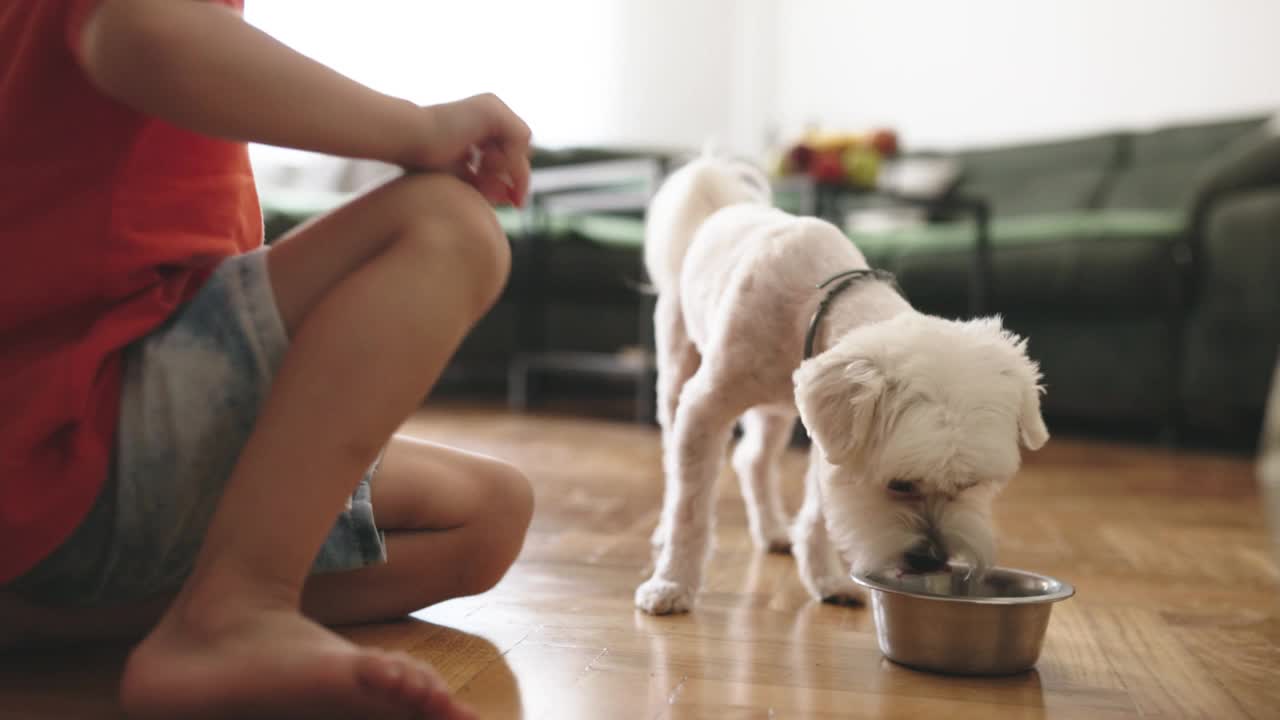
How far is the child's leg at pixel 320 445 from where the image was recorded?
0.79 meters

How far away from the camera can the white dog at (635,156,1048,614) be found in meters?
1.17

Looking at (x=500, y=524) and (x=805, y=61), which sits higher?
(x=805, y=61)

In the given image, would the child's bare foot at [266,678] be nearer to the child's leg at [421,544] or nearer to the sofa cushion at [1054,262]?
the child's leg at [421,544]

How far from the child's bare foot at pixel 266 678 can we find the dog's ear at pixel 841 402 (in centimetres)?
56

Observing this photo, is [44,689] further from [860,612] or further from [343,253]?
[860,612]

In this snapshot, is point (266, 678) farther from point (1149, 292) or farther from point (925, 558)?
point (1149, 292)

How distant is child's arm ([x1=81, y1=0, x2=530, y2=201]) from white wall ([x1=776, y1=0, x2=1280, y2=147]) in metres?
4.52

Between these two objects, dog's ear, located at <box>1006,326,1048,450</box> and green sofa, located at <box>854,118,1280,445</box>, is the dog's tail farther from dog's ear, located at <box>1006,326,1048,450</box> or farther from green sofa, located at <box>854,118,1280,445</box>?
green sofa, located at <box>854,118,1280,445</box>

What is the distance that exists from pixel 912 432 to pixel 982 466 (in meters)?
0.08

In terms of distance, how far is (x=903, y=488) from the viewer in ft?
3.95

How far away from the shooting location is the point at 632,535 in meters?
1.91

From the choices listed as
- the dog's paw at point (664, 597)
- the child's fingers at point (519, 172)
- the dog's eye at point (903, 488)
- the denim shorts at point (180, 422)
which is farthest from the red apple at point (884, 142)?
the denim shorts at point (180, 422)

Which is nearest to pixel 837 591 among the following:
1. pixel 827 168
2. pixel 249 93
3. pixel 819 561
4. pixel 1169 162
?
pixel 819 561

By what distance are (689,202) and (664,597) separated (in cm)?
77
